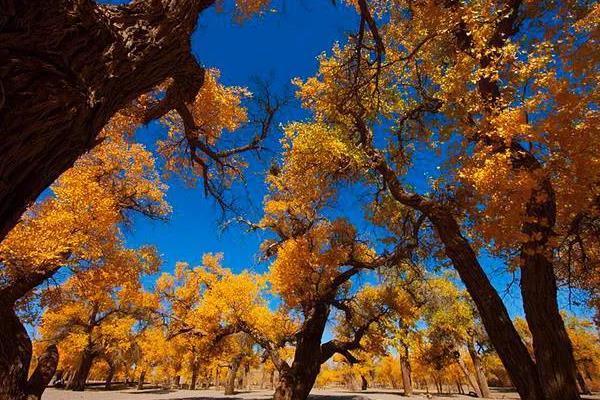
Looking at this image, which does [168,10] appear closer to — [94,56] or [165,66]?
[165,66]

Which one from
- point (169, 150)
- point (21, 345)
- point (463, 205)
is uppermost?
point (169, 150)

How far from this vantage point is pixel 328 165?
1109 centimetres

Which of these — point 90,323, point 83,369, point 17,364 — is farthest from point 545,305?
point 83,369

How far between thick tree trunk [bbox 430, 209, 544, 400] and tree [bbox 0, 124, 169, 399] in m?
8.31

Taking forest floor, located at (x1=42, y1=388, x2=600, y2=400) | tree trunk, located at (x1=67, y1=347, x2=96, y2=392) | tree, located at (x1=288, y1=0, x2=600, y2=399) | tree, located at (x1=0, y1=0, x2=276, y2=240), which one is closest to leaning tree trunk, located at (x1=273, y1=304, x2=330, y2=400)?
tree, located at (x1=288, y1=0, x2=600, y2=399)

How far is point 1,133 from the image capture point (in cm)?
181

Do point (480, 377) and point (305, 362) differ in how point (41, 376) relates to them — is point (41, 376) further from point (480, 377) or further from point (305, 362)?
point (480, 377)

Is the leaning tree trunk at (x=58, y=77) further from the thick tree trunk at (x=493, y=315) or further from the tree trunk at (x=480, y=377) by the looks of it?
the tree trunk at (x=480, y=377)

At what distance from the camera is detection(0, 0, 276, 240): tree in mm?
1874

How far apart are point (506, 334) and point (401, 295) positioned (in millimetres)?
12092

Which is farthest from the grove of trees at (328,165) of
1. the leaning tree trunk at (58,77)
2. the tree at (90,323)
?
the tree at (90,323)

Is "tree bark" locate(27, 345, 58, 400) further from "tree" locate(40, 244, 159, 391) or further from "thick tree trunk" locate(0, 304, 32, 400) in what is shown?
"tree" locate(40, 244, 159, 391)

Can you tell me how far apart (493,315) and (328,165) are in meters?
6.06

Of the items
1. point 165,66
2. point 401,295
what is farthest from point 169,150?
point 401,295
